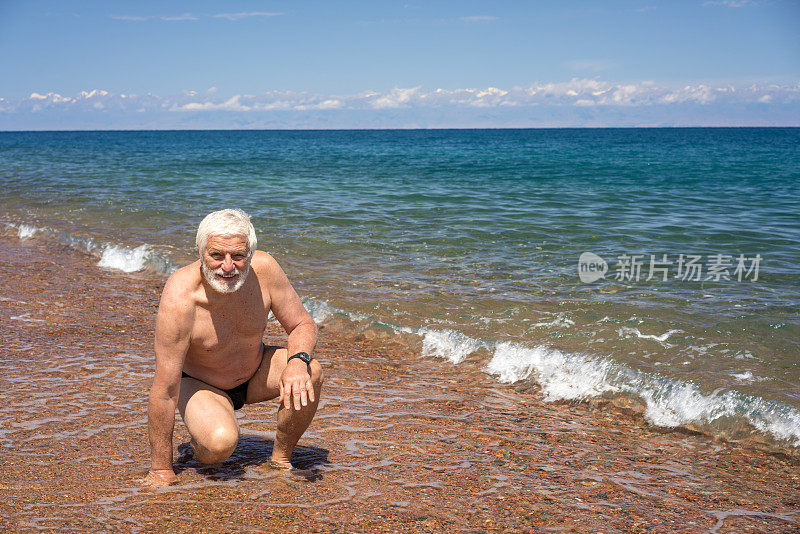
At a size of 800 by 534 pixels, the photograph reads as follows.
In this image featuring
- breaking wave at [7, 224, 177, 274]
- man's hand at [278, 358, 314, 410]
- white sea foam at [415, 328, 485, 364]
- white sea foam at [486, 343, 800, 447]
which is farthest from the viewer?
breaking wave at [7, 224, 177, 274]

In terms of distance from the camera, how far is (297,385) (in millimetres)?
3621

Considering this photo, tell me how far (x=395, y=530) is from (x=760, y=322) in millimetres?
5389

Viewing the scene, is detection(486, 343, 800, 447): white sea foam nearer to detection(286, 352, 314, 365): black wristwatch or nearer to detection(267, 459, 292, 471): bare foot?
detection(267, 459, 292, 471): bare foot

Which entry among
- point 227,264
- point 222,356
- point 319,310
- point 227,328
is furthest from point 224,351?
point 319,310

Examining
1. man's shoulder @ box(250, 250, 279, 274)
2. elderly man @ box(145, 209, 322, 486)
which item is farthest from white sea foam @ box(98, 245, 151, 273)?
man's shoulder @ box(250, 250, 279, 274)

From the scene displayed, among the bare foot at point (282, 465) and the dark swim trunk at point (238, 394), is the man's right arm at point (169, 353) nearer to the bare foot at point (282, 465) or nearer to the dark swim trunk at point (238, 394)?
the dark swim trunk at point (238, 394)

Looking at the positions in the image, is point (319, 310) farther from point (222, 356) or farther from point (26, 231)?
point (26, 231)

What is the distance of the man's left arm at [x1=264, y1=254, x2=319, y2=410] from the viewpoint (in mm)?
3623

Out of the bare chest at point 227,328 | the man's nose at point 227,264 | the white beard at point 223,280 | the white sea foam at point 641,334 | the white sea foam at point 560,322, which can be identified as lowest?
the white sea foam at point 641,334

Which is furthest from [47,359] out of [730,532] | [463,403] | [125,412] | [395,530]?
[730,532]

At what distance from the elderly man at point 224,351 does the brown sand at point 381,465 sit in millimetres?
316

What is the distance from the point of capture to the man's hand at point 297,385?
3.61 meters

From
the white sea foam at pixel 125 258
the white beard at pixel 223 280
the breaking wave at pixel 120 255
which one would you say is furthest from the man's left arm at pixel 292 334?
the white sea foam at pixel 125 258

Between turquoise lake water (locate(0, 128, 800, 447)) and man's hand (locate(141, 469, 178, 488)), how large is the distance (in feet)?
10.7
